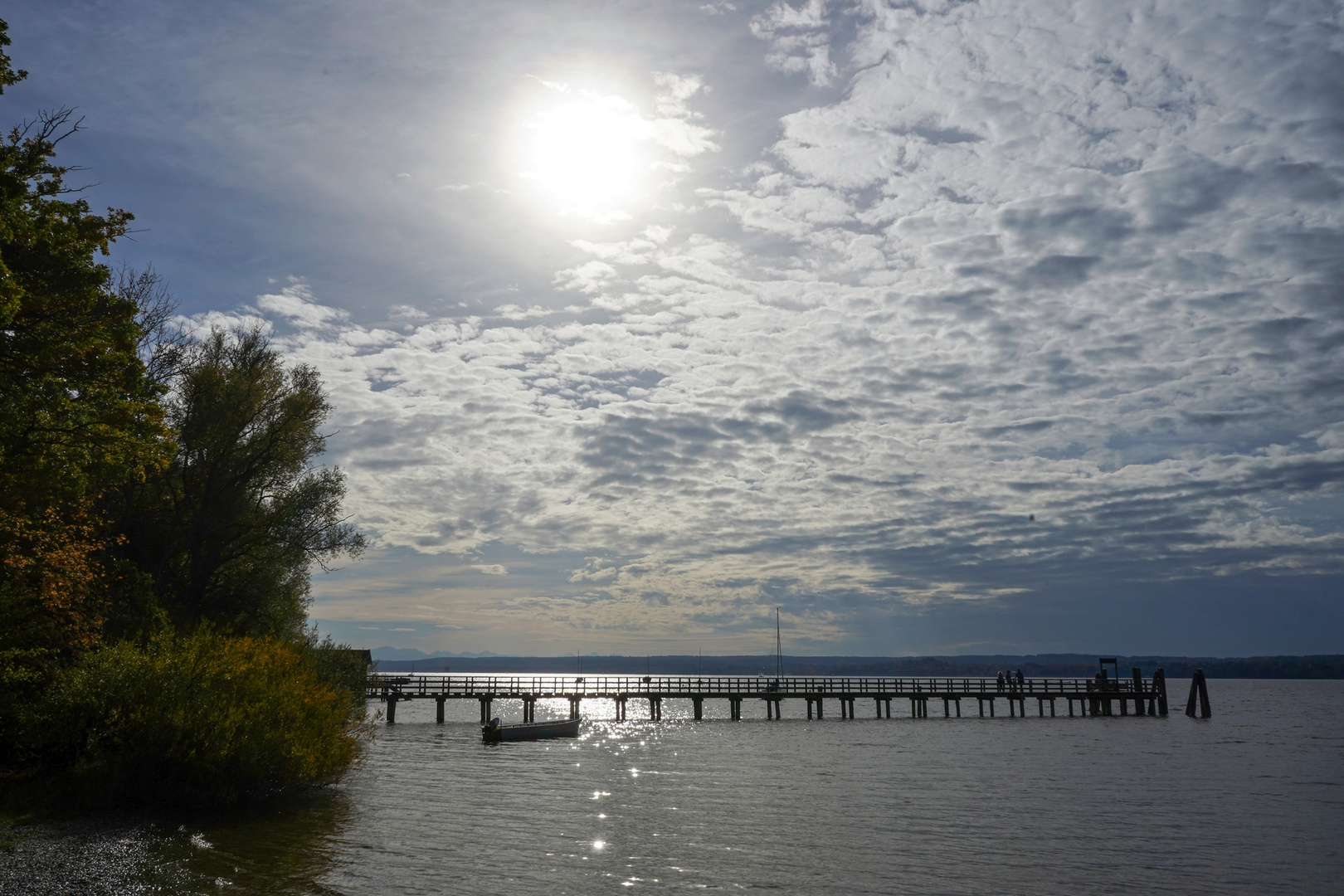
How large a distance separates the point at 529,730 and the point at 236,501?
31.0m

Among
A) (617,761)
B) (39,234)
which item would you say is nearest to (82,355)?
(39,234)

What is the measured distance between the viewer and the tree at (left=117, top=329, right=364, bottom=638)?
108 ft

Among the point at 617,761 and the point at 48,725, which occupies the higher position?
the point at 48,725

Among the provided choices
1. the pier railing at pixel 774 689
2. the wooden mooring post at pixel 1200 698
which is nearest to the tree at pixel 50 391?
the pier railing at pixel 774 689

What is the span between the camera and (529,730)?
59625mm

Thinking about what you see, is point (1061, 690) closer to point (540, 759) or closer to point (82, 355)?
point (540, 759)

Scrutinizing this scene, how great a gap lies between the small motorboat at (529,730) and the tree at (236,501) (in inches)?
806

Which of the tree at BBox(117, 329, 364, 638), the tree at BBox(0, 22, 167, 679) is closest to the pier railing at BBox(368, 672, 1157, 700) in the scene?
the tree at BBox(117, 329, 364, 638)

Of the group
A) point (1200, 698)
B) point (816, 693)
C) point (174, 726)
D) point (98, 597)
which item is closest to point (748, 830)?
point (174, 726)

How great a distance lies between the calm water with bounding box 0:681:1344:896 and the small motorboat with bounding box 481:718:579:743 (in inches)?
250

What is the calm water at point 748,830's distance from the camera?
17.9 m

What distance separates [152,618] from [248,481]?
812cm

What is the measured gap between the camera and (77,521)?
1018 inches

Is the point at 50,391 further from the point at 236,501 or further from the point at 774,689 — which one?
the point at 774,689
